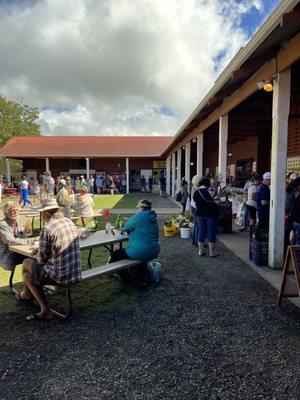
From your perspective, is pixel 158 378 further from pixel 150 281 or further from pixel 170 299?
pixel 150 281

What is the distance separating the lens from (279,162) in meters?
5.02

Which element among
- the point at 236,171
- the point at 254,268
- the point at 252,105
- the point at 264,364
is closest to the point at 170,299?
the point at 264,364

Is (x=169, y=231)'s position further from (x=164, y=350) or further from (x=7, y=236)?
(x=164, y=350)

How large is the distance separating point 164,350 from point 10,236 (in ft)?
8.01

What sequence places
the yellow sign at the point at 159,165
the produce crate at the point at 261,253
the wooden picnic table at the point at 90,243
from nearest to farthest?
the wooden picnic table at the point at 90,243
the produce crate at the point at 261,253
the yellow sign at the point at 159,165

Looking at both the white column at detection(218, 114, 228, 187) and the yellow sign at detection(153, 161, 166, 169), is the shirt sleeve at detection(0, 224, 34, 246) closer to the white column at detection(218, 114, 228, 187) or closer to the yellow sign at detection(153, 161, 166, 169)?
the white column at detection(218, 114, 228, 187)

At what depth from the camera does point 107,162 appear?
28.9 metres

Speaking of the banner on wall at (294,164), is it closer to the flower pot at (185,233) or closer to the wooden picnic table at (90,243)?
the flower pot at (185,233)

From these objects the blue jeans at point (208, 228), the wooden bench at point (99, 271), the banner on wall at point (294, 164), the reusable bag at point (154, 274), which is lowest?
the reusable bag at point (154, 274)

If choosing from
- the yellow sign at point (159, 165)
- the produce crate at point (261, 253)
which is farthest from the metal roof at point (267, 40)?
the yellow sign at point (159, 165)

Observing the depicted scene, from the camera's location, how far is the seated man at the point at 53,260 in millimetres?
3400

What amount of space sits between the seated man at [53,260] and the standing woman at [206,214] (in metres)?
3.04

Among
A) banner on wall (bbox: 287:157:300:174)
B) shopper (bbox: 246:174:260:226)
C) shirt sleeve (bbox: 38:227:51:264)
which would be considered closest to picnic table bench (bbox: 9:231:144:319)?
shirt sleeve (bbox: 38:227:51:264)

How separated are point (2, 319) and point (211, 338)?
7.69 ft
